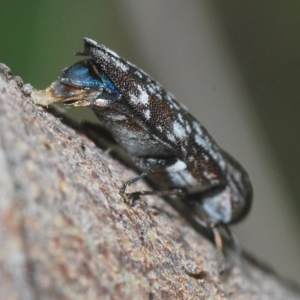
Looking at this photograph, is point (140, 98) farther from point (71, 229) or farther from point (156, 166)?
point (71, 229)

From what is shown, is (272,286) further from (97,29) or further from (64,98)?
(97,29)

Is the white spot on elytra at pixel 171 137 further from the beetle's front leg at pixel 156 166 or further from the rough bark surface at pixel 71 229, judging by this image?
the rough bark surface at pixel 71 229

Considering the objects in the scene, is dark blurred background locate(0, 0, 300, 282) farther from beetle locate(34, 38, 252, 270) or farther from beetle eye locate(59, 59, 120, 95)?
beetle eye locate(59, 59, 120, 95)

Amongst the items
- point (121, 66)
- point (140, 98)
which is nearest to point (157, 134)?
point (140, 98)

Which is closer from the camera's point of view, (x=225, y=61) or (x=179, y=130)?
(x=179, y=130)

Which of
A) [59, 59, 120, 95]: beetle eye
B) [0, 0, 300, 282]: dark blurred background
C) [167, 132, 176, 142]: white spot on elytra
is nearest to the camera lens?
[59, 59, 120, 95]: beetle eye

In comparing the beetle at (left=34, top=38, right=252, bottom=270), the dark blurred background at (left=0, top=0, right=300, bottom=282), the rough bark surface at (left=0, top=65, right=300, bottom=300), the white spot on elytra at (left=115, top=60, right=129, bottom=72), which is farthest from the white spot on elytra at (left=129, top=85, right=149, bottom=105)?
the dark blurred background at (left=0, top=0, right=300, bottom=282)
